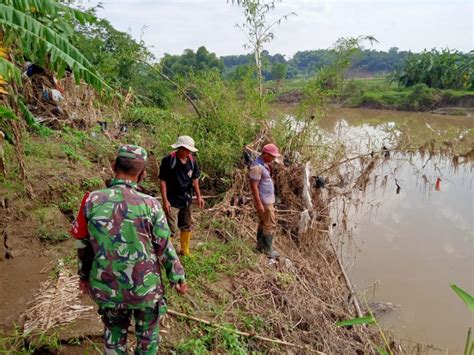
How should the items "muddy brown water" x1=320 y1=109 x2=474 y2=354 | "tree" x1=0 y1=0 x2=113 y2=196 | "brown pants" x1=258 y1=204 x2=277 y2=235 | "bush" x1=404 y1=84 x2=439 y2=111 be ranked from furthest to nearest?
"bush" x1=404 y1=84 x2=439 y2=111 → "muddy brown water" x1=320 y1=109 x2=474 y2=354 → "brown pants" x1=258 y1=204 x2=277 y2=235 → "tree" x1=0 y1=0 x2=113 y2=196

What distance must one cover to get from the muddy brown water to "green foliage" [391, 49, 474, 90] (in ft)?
82.3

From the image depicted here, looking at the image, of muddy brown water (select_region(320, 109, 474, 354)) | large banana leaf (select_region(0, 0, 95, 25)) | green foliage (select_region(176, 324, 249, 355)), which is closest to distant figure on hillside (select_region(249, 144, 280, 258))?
green foliage (select_region(176, 324, 249, 355))

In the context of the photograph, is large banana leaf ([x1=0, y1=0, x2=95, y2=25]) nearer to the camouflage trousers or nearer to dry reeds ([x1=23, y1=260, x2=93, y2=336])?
dry reeds ([x1=23, y1=260, x2=93, y2=336])

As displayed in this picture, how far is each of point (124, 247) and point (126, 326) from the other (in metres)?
0.57

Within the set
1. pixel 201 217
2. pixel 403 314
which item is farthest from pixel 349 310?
pixel 201 217

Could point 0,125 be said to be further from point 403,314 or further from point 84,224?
point 403,314

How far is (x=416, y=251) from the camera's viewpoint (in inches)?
271

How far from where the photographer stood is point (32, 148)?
587 centimetres

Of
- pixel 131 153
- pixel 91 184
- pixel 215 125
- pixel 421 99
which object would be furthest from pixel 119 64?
pixel 421 99

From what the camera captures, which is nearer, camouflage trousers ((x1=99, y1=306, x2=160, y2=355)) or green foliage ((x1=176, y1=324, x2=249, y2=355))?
camouflage trousers ((x1=99, y1=306, x2=160, y2=355))

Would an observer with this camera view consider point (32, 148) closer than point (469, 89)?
Yes

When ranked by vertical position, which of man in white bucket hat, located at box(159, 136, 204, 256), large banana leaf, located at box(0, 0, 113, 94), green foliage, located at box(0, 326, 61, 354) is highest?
large banana leaf, located at box(0, 0, 113, 94)

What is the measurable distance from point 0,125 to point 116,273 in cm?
255

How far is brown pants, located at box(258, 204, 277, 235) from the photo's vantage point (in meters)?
4.62
